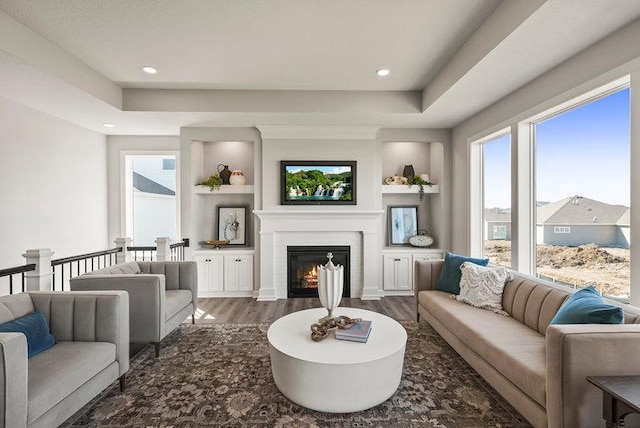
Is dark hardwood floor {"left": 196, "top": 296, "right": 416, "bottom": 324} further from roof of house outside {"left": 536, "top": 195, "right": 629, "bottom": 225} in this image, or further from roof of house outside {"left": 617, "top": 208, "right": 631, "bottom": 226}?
roof of house outside {"left": 617, "top": 208, "right": 631, "bottom": 226}

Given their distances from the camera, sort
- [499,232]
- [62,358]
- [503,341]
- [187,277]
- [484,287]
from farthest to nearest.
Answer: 1. [499,232]
2. [187,277]
3. [484,287]
4. [503,341]
5. [62,358]

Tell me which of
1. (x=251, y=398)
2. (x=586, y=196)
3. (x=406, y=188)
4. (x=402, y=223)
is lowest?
(x=251, y=398)

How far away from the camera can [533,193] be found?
335cm

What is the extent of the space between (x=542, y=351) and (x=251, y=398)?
1.92m

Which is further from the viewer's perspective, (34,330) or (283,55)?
(283,55)

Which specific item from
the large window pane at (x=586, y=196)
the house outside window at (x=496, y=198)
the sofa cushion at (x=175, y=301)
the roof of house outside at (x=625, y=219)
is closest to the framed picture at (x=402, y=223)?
the house outside window at (x=496, y=198)

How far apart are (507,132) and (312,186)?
2593 mm

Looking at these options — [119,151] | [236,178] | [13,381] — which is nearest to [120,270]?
[13,381]

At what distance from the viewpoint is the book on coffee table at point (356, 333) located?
2201 mm

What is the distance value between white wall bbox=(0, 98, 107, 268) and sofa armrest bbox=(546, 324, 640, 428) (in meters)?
5.27

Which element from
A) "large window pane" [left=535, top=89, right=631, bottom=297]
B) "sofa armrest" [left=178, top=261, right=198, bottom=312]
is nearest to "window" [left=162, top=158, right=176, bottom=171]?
"sofa armrest" [left=178, top=261, right=198, bottom=312]

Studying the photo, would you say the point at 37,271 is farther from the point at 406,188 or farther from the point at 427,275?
the point at 406,188

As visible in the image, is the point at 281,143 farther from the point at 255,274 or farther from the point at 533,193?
the point at 533,193

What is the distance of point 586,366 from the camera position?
151 cm
